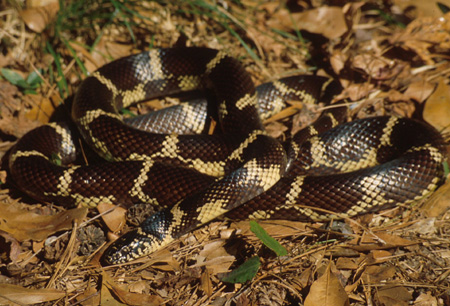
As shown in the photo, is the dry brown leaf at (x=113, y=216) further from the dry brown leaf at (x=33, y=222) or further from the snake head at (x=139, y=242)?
the snake head at (x=139, y=242)

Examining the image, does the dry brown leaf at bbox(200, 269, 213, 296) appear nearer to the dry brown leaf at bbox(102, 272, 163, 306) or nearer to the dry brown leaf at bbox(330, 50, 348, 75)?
the dry brown leaf at bbox(102, 272, 163, 306)

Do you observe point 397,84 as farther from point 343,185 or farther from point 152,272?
point 152,272

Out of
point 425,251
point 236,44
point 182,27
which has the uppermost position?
point 182,27

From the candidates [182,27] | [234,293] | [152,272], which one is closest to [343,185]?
[234,293]

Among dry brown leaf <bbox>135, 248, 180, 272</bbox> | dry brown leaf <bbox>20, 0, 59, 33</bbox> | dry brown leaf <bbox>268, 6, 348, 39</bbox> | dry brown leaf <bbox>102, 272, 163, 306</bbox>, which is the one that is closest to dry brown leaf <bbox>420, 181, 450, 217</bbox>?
dry brown leaf <bbox>135, 248, 180, 272</bbox>

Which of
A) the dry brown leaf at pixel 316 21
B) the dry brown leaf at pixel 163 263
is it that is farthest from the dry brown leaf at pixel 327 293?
the dry brown leaf at pixel 316 21

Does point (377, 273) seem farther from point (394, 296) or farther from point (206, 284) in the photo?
point (206, 284)
